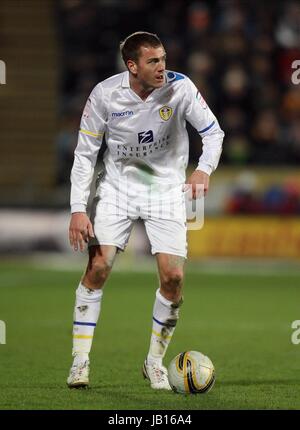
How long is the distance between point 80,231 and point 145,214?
48 cm

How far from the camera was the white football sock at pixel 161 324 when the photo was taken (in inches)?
251

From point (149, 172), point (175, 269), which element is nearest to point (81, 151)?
point (149, 172)

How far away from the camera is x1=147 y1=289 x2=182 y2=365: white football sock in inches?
251

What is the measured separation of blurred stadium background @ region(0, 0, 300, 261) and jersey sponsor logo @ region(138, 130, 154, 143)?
32.6 feet

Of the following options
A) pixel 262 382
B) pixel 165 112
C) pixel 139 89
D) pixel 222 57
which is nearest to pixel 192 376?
pixel 262 382

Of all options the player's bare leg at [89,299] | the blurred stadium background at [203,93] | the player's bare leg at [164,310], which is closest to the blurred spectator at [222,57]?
the blurred stadium background at [203,93]

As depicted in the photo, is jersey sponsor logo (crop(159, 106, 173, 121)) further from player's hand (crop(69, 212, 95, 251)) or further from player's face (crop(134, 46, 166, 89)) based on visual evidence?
player's hand (crop(69, 212, 95, 251))

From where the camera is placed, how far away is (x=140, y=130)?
6.28 metres

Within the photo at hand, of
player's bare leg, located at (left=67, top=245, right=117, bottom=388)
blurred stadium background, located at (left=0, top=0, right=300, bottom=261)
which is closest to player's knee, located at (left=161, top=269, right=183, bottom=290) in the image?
player's bare leg, located at (left=67, top=245, right=117, bottom=388)

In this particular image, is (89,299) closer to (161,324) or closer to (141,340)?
(161,324)

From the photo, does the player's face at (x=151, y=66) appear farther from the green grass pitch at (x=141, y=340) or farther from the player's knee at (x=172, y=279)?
the green grass pitch at (x=141, y=340)

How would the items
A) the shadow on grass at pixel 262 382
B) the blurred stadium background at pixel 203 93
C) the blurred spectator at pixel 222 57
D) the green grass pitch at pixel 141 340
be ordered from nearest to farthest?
the green grass pitch at pixel 141 340 → the shadow on grass at pixel 262 382 → the blurred stadium background at pixel 203 93 → the blurred spectator at pixel 222 57

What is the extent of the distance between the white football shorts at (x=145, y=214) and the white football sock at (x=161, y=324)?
1.07 feet
